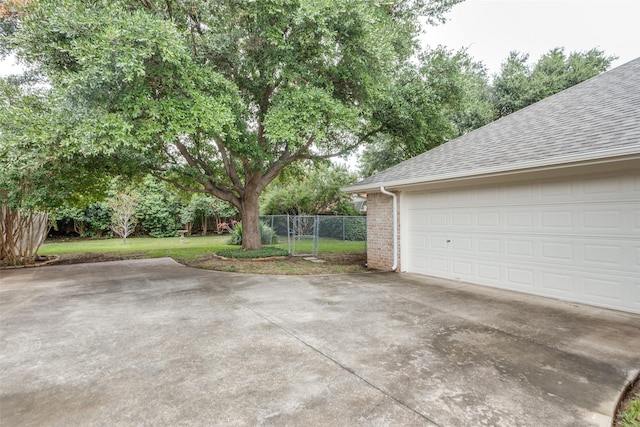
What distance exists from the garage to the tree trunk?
3.98 meters

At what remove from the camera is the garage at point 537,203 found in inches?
183

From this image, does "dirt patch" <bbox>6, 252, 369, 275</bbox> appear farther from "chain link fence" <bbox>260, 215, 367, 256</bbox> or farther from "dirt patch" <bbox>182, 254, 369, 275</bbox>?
"chain link fence" <bbox>260, 215, 367, 256</bbox>

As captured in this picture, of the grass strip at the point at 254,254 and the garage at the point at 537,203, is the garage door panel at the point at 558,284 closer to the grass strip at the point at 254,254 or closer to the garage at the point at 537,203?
the garage at the point at 537,203

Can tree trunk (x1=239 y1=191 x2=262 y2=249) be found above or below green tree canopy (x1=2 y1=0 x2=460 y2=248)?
below

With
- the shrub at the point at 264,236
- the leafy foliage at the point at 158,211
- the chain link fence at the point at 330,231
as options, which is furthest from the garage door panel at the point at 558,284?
the leafy foliage at the point at 158,211

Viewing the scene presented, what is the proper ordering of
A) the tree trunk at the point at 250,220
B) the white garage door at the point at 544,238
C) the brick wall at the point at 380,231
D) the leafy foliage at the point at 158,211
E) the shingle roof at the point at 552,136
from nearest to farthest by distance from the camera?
1. the white garage door at the point at 544,238
2. the shingle roof at the point at 552,136
3. the brick wall at the point at 380,231
4. the tree trunk at the point at 250,220
5. the leafy foliage at the point at 158,211

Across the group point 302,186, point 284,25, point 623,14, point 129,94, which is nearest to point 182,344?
point 129,94

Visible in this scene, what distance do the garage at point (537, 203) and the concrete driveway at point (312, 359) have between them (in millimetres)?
660

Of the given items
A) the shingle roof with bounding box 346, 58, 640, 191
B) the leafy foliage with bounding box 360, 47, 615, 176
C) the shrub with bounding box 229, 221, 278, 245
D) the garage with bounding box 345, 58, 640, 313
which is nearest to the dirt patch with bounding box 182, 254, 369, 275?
the garage with bounding box 345, 58, 640, 313

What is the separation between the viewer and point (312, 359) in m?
3.13

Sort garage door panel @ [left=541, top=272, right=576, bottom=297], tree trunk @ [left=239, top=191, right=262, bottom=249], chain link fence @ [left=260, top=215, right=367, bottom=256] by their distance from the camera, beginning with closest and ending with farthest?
garage door panel @ [left=541, top=272, right=576, bottom=297], tree trunk @ [left=239, top=191, right=262, bottom=249], chain link fence @ [left=260, top=215, right=367, bottom=256]

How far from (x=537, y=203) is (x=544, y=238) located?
61cm

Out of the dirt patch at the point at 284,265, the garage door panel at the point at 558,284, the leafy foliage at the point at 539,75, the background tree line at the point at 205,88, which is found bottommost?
the dirt patch at the point at 284,265

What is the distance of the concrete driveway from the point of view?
2312mm
